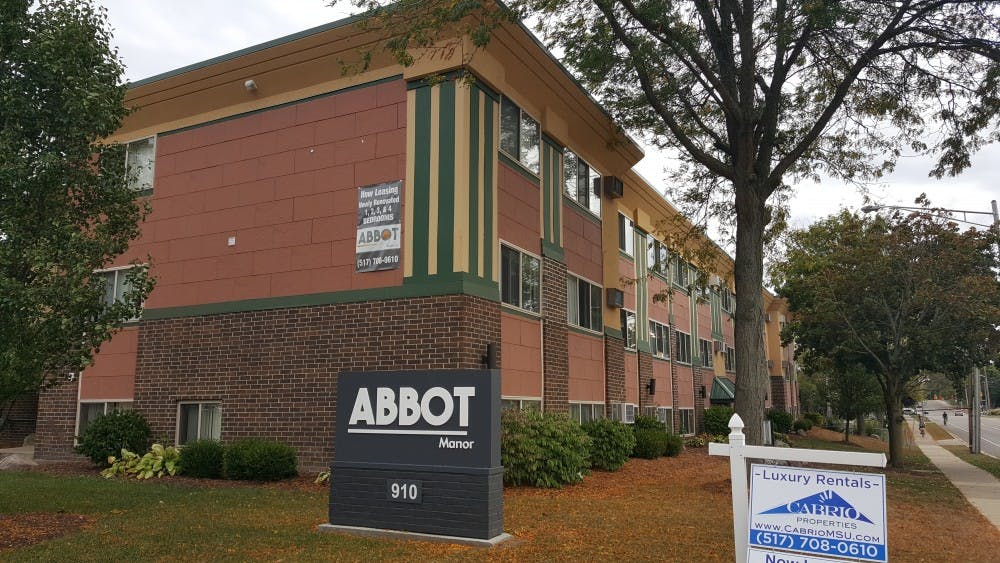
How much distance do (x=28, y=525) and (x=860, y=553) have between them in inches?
384

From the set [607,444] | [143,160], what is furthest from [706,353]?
[143,160]

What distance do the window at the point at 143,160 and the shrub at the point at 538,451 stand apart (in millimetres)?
10955

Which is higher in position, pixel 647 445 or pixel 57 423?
pixel 57 423

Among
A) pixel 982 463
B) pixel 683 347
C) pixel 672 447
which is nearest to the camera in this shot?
pixel 672 447

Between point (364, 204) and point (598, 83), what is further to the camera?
point (598, 83)

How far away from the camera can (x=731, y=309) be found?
44.9 meters

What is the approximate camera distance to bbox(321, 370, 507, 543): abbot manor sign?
822 cm

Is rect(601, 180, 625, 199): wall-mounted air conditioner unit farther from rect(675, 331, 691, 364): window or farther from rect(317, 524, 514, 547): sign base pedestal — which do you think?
rect(317, 524, 514, 547): sign base pedestal

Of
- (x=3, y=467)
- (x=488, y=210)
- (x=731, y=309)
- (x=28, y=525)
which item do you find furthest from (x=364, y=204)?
(x=731, y=309)

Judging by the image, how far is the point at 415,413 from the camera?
8.58 metres

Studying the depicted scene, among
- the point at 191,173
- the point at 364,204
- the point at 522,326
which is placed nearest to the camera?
the point at 364,204

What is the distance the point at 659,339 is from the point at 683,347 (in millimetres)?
3857

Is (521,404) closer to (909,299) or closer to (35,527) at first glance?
(35,527)

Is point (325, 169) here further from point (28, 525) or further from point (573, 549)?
point (573, 549)
